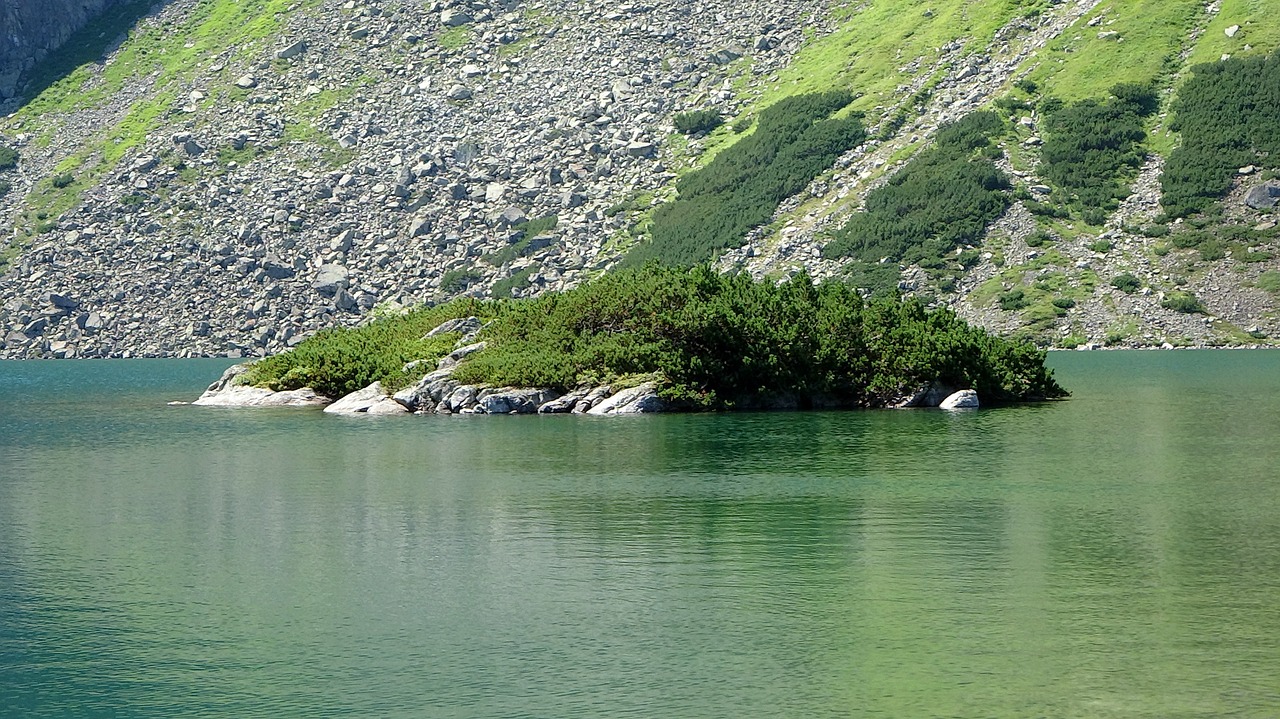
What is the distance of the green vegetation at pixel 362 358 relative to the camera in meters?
77.6

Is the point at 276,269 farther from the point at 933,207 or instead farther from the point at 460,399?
the point at 460,399

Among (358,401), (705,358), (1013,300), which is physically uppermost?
(1013,300)

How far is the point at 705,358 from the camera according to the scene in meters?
68.4

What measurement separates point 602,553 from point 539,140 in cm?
15541

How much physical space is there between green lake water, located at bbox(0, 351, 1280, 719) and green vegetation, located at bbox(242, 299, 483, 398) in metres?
24.6

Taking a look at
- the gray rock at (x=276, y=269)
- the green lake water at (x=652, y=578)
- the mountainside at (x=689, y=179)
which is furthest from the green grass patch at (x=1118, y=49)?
the green lake water at (x=652, y=578)

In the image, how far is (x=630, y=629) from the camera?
23.1 metres

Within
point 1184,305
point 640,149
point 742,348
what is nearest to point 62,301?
point 640,149

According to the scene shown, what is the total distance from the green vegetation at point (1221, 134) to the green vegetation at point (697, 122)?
55680 mm

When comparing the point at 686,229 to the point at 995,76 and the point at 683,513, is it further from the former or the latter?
the point at 683,513

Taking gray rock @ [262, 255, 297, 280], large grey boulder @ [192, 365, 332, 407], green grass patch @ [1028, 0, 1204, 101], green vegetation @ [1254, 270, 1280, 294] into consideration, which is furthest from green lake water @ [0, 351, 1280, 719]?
green grass patch @ [1028, 0, 1204, 101]

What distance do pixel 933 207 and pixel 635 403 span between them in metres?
92.7

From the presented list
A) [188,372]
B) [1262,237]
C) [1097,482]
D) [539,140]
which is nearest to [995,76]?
[1262,237]

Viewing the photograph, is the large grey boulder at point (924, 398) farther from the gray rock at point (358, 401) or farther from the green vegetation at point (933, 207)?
the green vegetation at point (933, 207)
